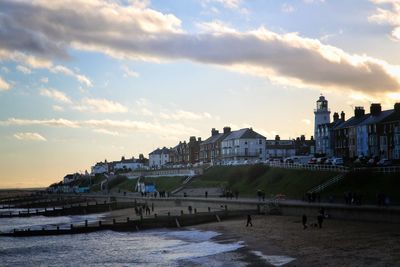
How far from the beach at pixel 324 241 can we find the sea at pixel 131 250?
4.59 feet

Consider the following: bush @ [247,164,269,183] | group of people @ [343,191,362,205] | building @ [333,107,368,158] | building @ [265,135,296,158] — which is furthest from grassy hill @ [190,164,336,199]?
building @ [265,135,296,158]

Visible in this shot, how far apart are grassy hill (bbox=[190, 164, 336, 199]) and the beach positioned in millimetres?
19505

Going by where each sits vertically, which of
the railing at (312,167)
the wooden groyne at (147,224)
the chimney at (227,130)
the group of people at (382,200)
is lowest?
the wooden groyne at (147,224)

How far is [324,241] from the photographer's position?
3847cm

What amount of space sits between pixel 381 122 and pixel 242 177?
26.8 metres

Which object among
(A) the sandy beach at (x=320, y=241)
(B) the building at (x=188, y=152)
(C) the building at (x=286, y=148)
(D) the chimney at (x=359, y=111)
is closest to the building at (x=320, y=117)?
(D) the chimney at (x=359, y=111)

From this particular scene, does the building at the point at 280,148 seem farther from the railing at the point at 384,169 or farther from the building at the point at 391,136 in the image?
the railing at the point at 384,169

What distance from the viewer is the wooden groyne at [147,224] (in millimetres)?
58406

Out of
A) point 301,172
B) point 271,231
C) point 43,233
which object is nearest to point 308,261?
point 271,231

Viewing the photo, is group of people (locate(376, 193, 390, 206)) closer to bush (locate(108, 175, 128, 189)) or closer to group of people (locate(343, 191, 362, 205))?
group of people (locate(343, 191, 362, 205))

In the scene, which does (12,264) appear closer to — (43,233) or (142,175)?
(43,233)

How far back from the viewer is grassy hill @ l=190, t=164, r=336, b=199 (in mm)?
73125

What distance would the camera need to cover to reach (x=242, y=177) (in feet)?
326

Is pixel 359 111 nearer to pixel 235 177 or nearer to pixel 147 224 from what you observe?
pixel 235 177
